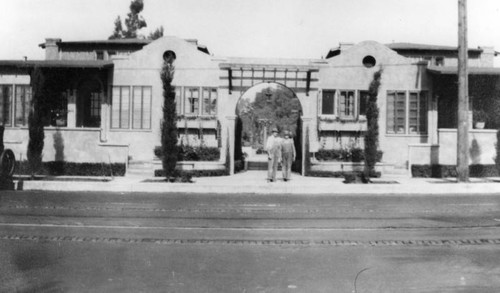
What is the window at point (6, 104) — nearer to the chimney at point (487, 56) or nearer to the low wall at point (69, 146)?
the low wall at point (69, 146)

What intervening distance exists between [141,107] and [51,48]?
15264mm

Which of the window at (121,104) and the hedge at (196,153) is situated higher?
the window at (121,104)

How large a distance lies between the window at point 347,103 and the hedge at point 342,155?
2.13 m

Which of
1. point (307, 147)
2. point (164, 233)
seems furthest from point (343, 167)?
point (164, 233)

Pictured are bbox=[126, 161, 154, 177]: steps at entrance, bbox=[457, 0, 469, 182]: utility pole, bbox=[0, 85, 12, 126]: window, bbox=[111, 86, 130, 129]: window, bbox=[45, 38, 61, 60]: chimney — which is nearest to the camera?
bbox=[457, 0, 469, 182]: utility pole

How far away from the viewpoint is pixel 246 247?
7625mm

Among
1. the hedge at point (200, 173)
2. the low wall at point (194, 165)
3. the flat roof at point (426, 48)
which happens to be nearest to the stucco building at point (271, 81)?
the low wall at point (194, 165)

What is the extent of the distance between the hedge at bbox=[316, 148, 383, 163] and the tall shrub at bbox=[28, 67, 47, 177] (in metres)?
12.1

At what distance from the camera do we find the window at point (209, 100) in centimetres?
2436

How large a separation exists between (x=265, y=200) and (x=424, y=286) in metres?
9.17

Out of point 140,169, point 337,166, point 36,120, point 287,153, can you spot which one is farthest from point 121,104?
point 337,166

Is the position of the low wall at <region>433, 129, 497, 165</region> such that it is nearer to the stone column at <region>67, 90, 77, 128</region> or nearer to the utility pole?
the utility pole

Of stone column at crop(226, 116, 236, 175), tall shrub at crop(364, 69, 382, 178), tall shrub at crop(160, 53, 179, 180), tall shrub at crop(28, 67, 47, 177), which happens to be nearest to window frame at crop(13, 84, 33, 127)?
tall shrub at crop(28, 67, 47, 177)

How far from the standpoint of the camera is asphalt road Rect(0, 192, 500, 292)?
18.9ft
